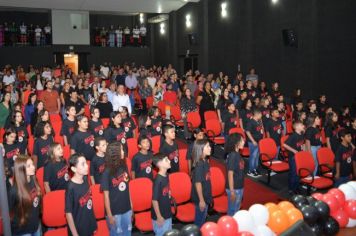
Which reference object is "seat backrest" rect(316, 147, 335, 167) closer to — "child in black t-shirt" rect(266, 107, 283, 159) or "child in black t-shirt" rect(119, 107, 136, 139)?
"child in black t-shirt" rect(266, 107, 283, 159)

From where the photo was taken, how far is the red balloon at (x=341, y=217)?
4520 millimetres

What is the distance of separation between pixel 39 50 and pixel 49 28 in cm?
136

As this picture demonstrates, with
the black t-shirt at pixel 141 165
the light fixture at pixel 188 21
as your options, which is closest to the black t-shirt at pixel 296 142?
the black t-shirt at pixel 141 165

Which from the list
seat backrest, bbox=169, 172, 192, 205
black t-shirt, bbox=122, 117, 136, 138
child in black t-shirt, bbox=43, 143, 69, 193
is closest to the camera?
child in black t-shirt, bbox=43, 143, 69, 193

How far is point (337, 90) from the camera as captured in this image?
10.9m

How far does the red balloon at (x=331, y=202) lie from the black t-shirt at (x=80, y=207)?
2831mm

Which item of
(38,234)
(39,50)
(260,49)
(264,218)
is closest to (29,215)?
(38,234)

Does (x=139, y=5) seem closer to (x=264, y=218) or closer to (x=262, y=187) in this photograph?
(x=262, y=187)

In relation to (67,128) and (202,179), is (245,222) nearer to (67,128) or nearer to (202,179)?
(202,179)

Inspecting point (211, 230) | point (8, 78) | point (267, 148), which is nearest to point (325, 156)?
point (267, 148)

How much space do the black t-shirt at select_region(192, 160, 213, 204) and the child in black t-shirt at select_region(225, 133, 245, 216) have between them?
1.27 ft

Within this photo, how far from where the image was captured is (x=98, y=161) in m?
5.11

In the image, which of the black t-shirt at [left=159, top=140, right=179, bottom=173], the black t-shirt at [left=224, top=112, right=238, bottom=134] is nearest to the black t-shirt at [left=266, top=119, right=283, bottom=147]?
the black t-shirt at [left=224, top=112, right=238, bottom=134]

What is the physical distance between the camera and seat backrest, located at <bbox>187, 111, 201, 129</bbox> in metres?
9.67
